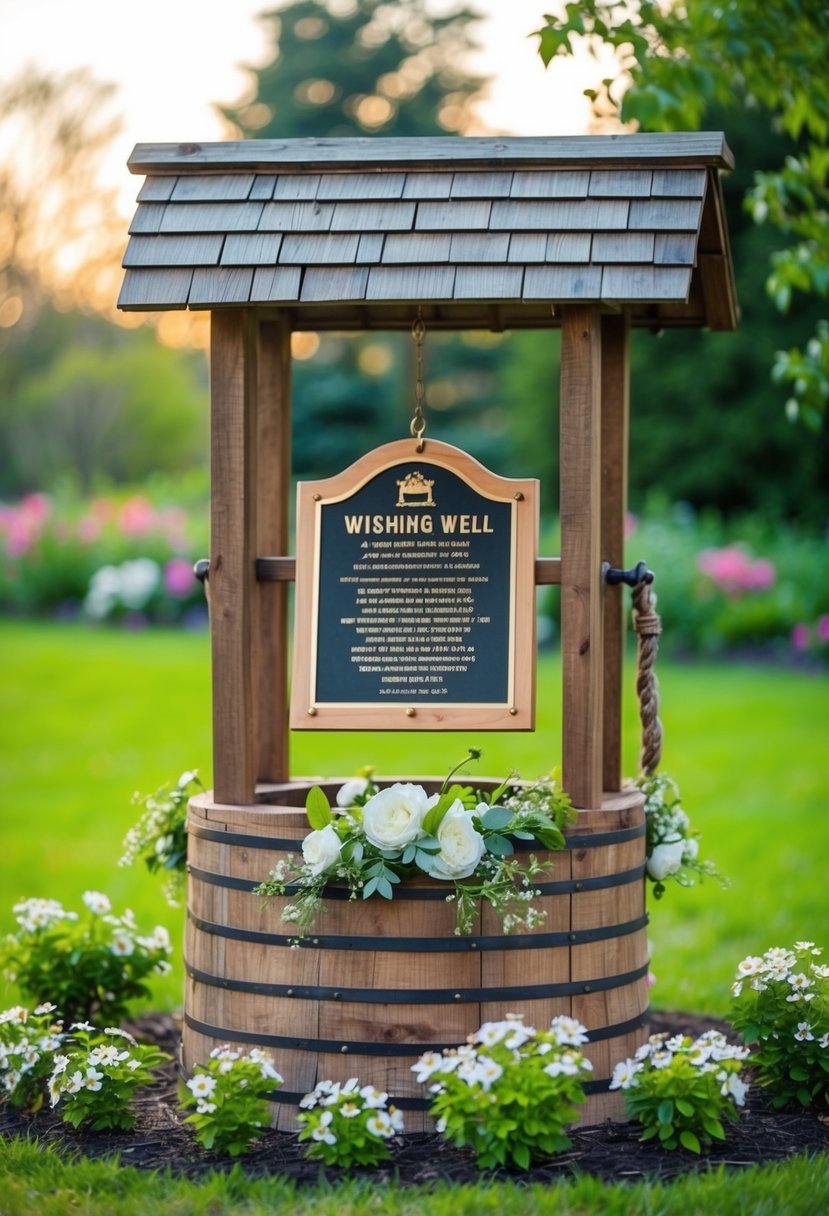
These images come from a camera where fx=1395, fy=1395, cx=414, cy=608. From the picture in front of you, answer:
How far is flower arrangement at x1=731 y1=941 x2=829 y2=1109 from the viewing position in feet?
12.3

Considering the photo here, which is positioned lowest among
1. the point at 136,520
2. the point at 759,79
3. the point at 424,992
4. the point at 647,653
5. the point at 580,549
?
the point at 424,992

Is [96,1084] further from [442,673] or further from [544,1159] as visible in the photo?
[442,673]

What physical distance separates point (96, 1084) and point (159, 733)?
591cm

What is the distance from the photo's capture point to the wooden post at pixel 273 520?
178 inches

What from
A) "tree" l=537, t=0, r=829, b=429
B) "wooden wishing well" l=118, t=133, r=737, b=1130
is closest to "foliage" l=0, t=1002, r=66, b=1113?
"wooden wishing well" l=118, t=133, r=737, b=1130

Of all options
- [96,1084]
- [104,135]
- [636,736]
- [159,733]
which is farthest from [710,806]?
[104,135]

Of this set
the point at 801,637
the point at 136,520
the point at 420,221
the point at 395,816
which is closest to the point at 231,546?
the point at 395,816

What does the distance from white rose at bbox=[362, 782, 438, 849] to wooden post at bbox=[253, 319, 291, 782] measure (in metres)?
1.01

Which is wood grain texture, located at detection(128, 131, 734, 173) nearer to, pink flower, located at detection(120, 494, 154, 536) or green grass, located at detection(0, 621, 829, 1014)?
green grass, located at detection(0, 621, 829, 1014)

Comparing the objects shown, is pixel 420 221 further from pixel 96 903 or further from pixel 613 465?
pixel 96 903

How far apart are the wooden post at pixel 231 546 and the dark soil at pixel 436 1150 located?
900 millimetres

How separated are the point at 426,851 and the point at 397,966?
32 cm

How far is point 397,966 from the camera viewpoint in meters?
3.55

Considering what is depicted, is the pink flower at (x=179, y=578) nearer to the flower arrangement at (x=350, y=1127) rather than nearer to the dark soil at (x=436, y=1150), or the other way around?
the dark soil at (x=436, y=1150)
